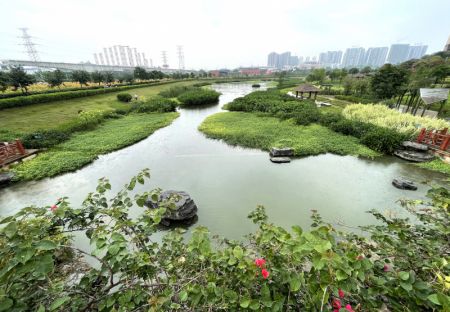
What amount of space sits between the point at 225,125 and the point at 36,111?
50.1ft

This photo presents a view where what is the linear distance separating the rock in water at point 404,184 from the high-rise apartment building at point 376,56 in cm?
22483

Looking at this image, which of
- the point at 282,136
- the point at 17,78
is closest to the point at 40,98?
the point at 17,78

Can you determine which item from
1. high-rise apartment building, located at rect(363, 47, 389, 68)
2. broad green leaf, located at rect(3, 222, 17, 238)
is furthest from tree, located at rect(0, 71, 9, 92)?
high-rise apartment building, located at rect(363, 47, 389, 68)

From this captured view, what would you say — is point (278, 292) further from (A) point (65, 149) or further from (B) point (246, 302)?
(A) point (65, 149)

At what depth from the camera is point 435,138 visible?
8711 millimetres

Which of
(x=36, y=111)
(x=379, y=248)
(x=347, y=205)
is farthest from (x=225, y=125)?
(x=36, y=111)

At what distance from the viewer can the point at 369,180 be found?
6883 mm

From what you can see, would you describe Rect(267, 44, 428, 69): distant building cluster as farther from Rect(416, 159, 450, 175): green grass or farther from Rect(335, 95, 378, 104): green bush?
Rect(416, 159, 450, 175): green grass

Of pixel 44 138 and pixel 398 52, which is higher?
pixel 398 52

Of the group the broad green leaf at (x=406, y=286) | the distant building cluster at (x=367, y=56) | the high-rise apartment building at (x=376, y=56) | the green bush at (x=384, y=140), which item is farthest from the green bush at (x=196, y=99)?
the high-rise apartment building at (x=376, y=56)

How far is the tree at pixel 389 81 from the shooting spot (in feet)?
59.3

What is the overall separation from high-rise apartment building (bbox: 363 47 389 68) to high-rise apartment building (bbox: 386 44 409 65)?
30.7 feet

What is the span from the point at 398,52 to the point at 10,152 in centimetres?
24271

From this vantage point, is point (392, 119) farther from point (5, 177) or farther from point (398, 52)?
point (398, 52)
